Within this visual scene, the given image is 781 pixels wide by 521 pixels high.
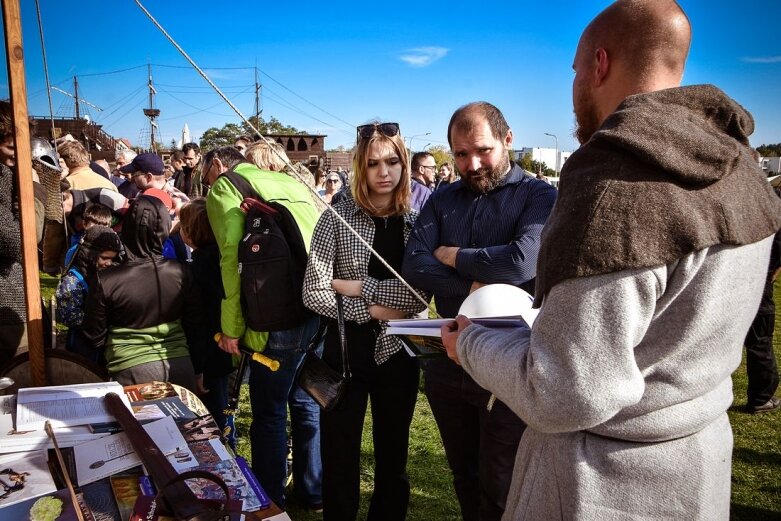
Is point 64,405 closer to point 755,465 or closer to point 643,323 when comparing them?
point 643,323

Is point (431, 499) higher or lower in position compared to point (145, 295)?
lower

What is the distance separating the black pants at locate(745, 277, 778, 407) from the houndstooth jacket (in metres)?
3.46

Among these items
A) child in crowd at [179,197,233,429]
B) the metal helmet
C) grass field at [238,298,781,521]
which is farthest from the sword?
the metal helmet

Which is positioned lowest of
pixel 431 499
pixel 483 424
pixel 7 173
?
pixel 431 499

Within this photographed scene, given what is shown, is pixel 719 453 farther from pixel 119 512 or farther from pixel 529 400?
pixel 119 512

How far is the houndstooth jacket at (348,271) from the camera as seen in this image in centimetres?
249

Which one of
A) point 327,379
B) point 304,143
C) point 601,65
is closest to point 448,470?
point 327,379

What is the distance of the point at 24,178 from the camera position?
1965mm

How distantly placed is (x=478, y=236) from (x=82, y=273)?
2024 mm

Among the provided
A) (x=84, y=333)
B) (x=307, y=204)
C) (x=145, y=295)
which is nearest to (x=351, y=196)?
(x=307, y=204)

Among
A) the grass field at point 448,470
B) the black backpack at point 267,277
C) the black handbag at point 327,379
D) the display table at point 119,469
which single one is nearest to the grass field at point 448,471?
the grass field at point 448,470

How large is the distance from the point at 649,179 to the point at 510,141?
1.46m

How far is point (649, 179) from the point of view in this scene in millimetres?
1011

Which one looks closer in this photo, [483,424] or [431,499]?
[483,424]
